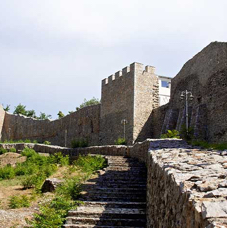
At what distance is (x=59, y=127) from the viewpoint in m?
32.7

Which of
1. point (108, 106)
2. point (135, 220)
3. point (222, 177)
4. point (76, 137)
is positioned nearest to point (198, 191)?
point (222, 177)

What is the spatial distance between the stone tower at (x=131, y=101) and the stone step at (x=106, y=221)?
13752mm

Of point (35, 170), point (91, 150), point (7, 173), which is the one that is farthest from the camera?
point (91, 150)

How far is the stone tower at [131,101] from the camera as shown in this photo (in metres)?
21.4

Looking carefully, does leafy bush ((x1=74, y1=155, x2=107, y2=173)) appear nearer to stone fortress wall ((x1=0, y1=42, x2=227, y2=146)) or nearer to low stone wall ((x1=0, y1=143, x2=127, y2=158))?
low stone wall ((x1=0, y1=143, x2=127, y2=158))

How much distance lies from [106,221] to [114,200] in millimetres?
1516

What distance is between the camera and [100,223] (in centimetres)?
727

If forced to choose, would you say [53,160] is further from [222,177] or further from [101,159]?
[222,177]

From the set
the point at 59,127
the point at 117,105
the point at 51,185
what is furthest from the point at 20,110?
the point at 51,185

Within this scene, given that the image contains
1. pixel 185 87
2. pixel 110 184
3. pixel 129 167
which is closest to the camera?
pixel 110 184

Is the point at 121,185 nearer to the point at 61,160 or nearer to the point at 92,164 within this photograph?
the point at 92,164

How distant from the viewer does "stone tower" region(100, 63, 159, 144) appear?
70.2ft

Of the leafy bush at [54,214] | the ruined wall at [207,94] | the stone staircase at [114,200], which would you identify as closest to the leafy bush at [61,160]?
the stone staircase at [114,200]

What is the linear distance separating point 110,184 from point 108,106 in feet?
A: 47.7
